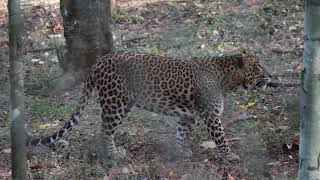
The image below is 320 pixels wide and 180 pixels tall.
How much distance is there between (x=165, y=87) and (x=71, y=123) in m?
1.07

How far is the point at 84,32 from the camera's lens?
9164 mm

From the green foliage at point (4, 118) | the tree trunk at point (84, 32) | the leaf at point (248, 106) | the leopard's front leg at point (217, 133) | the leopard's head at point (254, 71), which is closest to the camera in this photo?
the leopard's front leg at point (217, 133)

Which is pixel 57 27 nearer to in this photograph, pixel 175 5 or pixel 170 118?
pixel 175 5

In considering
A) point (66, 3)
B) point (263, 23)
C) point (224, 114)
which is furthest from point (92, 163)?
point (263, 23)

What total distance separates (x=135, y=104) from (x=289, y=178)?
1935mm

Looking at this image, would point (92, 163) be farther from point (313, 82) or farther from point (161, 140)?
point (313, 82)

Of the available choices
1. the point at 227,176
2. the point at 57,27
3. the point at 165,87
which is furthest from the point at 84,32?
the point at 227,176

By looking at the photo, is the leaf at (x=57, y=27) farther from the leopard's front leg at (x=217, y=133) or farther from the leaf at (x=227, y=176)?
the leaf at (x=227, y=176)

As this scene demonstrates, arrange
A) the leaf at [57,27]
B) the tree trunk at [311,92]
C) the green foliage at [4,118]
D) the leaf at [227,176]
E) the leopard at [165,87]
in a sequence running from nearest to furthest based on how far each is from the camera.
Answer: the tree trunk at [311,92] → the leaf at [227,176] → the leopard at [165,87] → the green foliage at [4,118] → the leaf at [57,27]

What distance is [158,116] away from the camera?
8.21 metres

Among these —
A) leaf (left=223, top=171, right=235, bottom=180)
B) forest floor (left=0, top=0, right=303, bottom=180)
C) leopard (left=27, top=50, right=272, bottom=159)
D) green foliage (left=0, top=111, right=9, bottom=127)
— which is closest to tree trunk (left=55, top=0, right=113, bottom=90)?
forest floor (left=0, top=0, right=303, bottom=180)

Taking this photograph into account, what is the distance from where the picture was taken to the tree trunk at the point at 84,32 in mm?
9078

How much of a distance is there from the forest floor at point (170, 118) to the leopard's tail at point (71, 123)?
0.11 meters

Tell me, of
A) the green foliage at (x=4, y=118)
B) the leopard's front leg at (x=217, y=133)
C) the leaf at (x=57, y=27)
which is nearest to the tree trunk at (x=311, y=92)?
the leopard's front leg at (x=217, y=133)
